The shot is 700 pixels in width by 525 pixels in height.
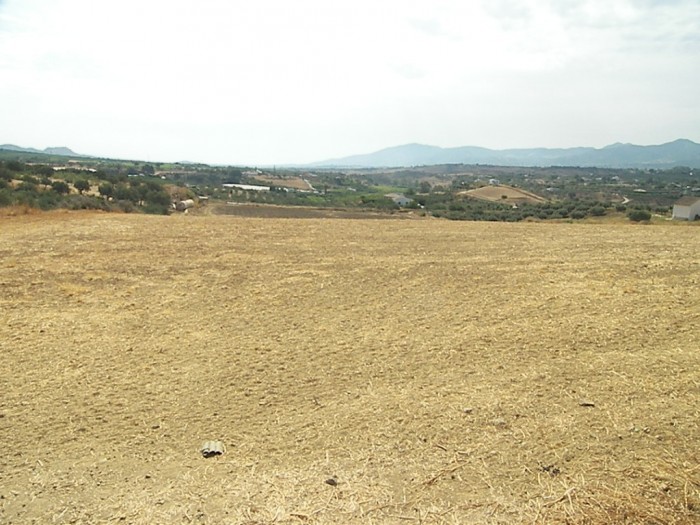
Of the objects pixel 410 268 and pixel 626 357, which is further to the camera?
pixel 410 268

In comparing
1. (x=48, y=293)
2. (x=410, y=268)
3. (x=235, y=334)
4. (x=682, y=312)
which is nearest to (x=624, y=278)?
(x=682, y=312)

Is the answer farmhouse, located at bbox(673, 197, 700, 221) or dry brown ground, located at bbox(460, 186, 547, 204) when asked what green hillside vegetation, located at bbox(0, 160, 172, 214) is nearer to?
farmhouse, located at bbox(673, 197, 700, 221)

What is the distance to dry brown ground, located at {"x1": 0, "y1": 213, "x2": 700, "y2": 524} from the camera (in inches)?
148

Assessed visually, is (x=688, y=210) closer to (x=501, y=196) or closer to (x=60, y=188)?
(x=60, y=188)

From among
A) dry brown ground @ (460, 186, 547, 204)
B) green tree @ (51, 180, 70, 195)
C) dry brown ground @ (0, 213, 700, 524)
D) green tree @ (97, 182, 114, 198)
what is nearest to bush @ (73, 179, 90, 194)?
green tree @ (97, 182, 114, 198)

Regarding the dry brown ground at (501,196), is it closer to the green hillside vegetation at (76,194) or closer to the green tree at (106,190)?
the green hillside vegetation at (76,194)

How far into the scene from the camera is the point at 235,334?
6.70 meters

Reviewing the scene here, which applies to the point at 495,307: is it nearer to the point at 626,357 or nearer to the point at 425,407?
the point at 626,357

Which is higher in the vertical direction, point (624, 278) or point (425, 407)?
point (624, 278)

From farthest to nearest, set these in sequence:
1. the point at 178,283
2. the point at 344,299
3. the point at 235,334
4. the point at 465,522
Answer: the point at 178,283 → the point at 344,299 → the point at 235,334 → the point at 465,522

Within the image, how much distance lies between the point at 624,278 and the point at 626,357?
3527 mm

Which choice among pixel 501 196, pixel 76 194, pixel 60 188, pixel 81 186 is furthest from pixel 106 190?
pixel 501 196

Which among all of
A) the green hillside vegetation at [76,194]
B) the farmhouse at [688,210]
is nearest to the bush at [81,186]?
the green hillside vegetation at [76,194]

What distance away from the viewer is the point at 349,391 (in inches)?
205
